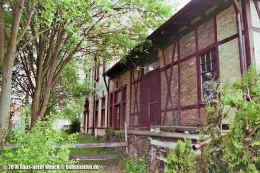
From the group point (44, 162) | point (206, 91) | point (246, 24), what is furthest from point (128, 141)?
point (246, 24)

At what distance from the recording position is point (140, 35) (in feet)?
27.2

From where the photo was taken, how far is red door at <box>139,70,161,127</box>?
927cm

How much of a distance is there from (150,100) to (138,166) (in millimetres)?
3930

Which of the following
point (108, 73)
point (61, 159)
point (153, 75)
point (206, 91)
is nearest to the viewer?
point (61, 159)

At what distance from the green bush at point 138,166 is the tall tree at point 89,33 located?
→ 3336 millimetres

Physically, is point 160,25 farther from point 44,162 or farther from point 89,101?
point 89,101

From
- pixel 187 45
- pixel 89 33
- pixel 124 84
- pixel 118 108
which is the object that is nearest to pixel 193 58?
pixel 187 45

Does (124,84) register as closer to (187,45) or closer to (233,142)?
(187,45)

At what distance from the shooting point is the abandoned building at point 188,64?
5.59 m

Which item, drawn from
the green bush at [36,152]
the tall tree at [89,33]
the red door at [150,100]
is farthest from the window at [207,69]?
the green bush at [36,152]

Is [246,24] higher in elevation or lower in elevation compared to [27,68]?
higher

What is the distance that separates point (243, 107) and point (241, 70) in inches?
130

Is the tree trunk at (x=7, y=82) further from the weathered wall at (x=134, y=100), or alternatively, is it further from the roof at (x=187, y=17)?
the weathered wall at (x=134, y=100)

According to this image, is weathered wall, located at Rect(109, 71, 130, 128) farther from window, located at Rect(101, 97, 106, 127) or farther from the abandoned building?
window, located at Rect(101, 97, 106, 127)
